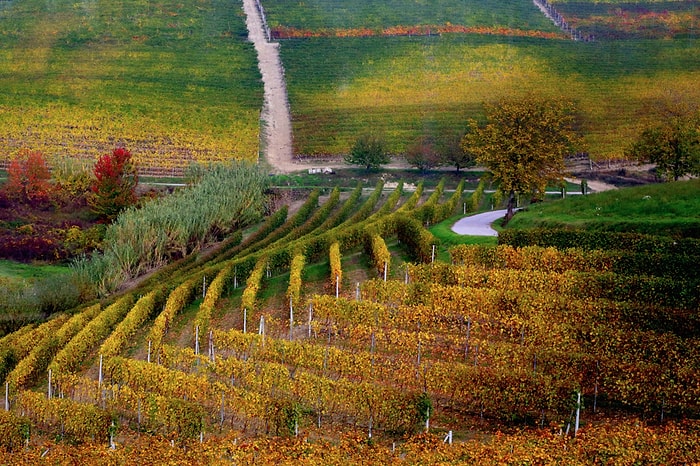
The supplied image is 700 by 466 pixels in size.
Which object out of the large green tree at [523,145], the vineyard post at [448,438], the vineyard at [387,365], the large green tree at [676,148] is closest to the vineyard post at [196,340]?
the vineyard at [387,365]

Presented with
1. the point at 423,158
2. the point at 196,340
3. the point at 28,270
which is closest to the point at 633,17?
the point at 423,158

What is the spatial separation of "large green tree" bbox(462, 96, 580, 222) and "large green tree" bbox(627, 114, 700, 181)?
788 inches

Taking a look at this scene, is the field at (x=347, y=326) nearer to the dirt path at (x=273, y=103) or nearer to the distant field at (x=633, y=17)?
the dirt path at (x=273, y=103)

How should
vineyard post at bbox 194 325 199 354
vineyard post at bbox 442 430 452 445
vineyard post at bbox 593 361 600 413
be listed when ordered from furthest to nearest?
vineyard post at bbox 194 325 199 354 → vineyard post at bbox 593 361 600 413 → vineyard post at bbox 442 430 452 445

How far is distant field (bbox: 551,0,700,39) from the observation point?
13600 centimetres

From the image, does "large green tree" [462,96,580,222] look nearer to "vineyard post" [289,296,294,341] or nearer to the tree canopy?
"vineyard post" [289,296,294,341]

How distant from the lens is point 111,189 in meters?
83.9

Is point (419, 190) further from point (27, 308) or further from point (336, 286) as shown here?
point (27, 308)

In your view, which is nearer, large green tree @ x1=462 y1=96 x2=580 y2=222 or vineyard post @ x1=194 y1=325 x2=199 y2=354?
vineyard post @ x1=194 y1=325 x2=199 y2=354

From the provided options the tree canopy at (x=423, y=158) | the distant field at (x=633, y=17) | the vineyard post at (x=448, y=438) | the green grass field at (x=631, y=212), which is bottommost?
the vineyard post at (x=448, y=438)

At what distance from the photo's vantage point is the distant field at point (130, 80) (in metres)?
105

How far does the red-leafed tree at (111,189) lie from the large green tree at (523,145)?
3250 centimetres

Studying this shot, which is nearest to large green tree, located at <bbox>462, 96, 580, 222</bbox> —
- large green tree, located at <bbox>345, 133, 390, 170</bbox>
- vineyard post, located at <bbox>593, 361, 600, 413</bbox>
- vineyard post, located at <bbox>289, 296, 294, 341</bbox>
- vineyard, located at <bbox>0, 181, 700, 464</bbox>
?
vineyard, located at <bbox>0, 181, 700, 464</bbox>

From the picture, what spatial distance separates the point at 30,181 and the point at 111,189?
31.2 ft
